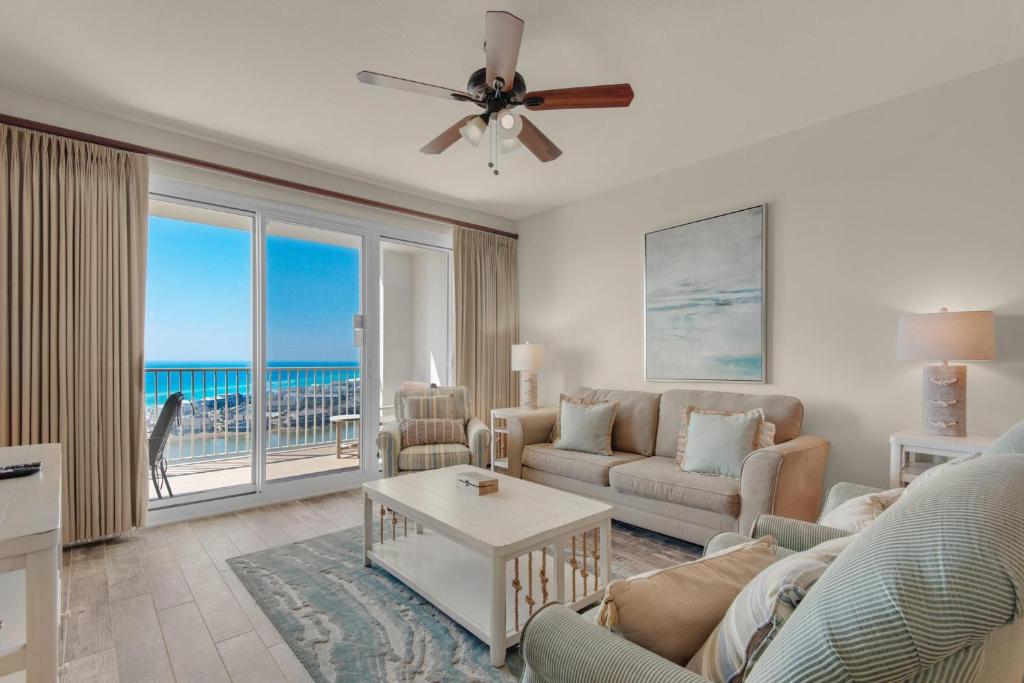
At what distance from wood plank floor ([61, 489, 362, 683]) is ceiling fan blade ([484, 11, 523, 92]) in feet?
8.02

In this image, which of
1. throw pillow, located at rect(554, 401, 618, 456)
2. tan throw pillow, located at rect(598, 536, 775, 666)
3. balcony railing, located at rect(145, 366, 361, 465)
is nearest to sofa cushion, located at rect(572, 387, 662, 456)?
throw pillow, located at rect(554, 401, 618, 456)

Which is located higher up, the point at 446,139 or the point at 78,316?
the point at 446,139

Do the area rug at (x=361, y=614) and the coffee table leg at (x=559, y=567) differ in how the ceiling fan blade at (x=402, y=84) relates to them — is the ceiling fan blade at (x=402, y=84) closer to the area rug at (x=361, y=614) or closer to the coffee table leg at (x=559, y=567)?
the coffee table leg at (x=559, y=567)

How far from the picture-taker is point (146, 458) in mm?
3090

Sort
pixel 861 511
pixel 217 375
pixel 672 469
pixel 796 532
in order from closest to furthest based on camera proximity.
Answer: pixel 861 511 → pixel 796 532 → pixel 672 469 → pixel 217 375

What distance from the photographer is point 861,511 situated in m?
1.43

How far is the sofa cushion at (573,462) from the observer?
3291 millimetres

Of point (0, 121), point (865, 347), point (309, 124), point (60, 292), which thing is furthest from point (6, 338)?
point (865, 347)

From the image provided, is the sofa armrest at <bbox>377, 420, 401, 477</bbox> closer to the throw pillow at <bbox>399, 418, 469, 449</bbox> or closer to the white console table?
the throw pillow at <bbox>399, 418, 469, 449</bbox>

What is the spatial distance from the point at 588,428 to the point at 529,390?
104 centimetres

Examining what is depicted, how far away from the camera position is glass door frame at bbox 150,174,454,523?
3.39m

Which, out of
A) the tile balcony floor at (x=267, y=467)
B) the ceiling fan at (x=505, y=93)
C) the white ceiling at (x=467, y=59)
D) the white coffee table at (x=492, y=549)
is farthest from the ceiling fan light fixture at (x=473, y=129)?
the tile balcony floor at (x=267, y=467)

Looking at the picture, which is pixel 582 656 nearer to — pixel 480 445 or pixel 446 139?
pixel 446 139

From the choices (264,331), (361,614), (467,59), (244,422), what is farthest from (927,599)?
(244,422)
